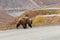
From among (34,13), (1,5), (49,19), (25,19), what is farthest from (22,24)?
(1,5)

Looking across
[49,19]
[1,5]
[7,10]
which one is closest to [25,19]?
[49,19]

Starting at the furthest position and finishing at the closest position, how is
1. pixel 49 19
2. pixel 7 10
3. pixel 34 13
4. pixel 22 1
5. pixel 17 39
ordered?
pixel 22 1, pixel 7 10, pixel 34 13, pixel 49 19, pixel 17 39

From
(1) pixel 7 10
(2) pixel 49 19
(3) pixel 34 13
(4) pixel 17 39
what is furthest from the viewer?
(1) pixel 7 10

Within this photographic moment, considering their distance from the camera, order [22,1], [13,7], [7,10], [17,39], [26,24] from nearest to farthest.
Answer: [17,39] < [26,24] < [7,10] < [13,7] < [22,1]

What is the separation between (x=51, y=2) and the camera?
1821 inches

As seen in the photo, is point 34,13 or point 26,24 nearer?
point 26,24

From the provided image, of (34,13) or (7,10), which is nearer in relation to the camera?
(34,13)

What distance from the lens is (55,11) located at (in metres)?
34.1

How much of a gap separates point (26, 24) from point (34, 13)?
17022 mm

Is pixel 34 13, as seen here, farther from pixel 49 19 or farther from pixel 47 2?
pixel 47 2

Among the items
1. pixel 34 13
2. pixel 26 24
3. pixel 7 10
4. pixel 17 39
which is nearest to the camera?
pixel 17 39

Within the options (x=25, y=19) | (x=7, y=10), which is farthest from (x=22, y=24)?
(x=7, y=10)

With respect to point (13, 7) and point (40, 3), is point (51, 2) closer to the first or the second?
point (40, 3)

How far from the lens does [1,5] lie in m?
42.2
